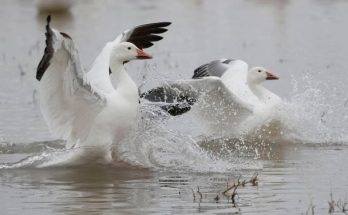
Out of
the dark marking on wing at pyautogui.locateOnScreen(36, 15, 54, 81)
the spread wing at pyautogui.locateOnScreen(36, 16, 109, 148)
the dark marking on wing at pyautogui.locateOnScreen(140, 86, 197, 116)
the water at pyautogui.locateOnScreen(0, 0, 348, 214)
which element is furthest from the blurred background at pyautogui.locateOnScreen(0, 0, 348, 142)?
the dark marking on wing at pyautogui.locateOnScreen(36, 15, 54, 81)

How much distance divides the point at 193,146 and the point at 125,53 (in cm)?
107

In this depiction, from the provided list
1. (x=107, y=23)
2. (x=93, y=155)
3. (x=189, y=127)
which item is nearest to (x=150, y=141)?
(x=93, y=155)

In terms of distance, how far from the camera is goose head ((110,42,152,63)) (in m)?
10.2

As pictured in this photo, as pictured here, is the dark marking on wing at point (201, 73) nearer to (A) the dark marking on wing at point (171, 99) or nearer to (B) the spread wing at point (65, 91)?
(A) the dark marking on wing at point (171, 99)

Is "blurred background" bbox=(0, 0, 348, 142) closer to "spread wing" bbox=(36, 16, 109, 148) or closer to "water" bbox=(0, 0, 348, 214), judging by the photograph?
"water" bbox=(0, 0, 348, 214)

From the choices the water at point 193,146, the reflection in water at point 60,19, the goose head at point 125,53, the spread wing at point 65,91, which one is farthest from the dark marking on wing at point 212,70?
the reflection in water at point 60,19

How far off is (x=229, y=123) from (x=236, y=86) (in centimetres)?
71

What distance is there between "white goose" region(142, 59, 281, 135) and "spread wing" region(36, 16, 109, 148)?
109 centimetres

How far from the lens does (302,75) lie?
1519 centimetres

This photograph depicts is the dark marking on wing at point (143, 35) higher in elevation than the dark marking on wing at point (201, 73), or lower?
higher

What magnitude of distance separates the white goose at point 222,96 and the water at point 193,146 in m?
0.20

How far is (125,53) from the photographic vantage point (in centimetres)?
1026

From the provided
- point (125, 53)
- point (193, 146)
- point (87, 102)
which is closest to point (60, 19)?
point (125, 53)

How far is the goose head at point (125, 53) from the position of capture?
1023cm
